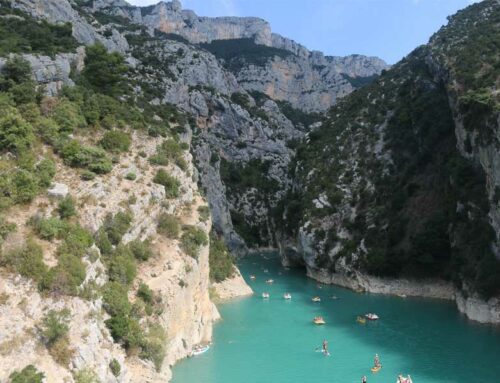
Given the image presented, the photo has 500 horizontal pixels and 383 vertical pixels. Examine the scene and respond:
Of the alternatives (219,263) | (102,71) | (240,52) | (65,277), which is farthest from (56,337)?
(240,52)

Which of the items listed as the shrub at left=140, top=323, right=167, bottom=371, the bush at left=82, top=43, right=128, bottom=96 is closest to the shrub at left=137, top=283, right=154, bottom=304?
the shrub at left=140, top=323, right=167, bottom=371

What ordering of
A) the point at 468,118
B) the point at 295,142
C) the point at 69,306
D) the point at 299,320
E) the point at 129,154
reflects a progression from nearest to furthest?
1. the point at 69,306
2. the point at 129,154
3. the point at 299,320
4. the point at 468,118
5. the point at 295,142

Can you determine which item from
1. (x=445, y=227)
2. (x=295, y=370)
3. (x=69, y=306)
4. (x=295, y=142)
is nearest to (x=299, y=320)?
(x=295, y=370)

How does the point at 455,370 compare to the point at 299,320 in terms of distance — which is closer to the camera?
the point at 455,370

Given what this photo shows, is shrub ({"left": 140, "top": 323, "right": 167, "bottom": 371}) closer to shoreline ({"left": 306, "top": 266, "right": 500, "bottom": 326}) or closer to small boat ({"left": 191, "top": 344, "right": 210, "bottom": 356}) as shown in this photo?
small boat ({"left": 191, "top": 344, "right": 210, "bottom": 356})

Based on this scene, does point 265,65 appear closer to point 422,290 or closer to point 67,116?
point 422,290

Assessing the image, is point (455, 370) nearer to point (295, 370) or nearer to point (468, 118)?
point (295, 370)

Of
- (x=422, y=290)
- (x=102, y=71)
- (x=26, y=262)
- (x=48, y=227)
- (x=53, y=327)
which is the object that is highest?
(x=102, y=71)

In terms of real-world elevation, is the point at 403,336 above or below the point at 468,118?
below
